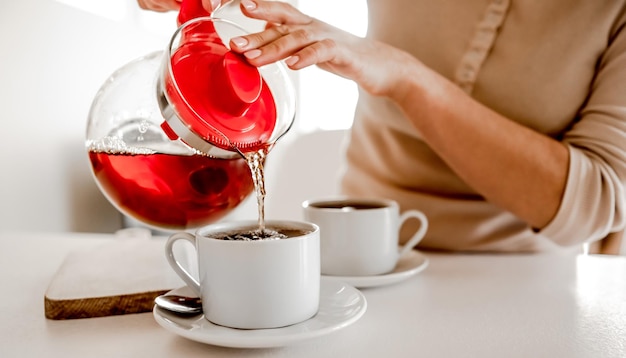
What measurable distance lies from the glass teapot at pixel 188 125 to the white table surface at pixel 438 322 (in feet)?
0.49

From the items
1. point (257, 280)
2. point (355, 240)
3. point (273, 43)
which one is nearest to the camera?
point (257, 280)

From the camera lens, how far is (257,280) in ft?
1.86

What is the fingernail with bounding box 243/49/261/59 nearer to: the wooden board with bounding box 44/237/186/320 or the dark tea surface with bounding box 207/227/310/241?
the dark tea surface with bounding box 207/227/310/241

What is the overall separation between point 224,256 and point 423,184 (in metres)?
0.63

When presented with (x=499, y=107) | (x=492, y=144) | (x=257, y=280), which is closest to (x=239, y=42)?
(x=257, y=280)

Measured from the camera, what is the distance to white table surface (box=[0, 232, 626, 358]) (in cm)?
57

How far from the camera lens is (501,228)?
42.5 inches

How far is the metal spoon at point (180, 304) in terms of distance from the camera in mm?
609

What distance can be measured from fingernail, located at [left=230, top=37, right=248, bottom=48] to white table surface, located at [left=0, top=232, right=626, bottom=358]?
0.32 m

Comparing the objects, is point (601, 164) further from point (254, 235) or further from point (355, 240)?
point (254, 235)

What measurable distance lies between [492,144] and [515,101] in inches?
5.7

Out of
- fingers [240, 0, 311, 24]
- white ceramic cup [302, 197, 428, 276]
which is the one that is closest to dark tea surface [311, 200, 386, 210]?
white ceramic cup [302, 197, 428, 276]

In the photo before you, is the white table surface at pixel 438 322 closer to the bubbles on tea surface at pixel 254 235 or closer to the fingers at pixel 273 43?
the bubbles on tea surface at pixel 254 235

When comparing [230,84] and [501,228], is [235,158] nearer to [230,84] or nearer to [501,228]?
[230,84]
